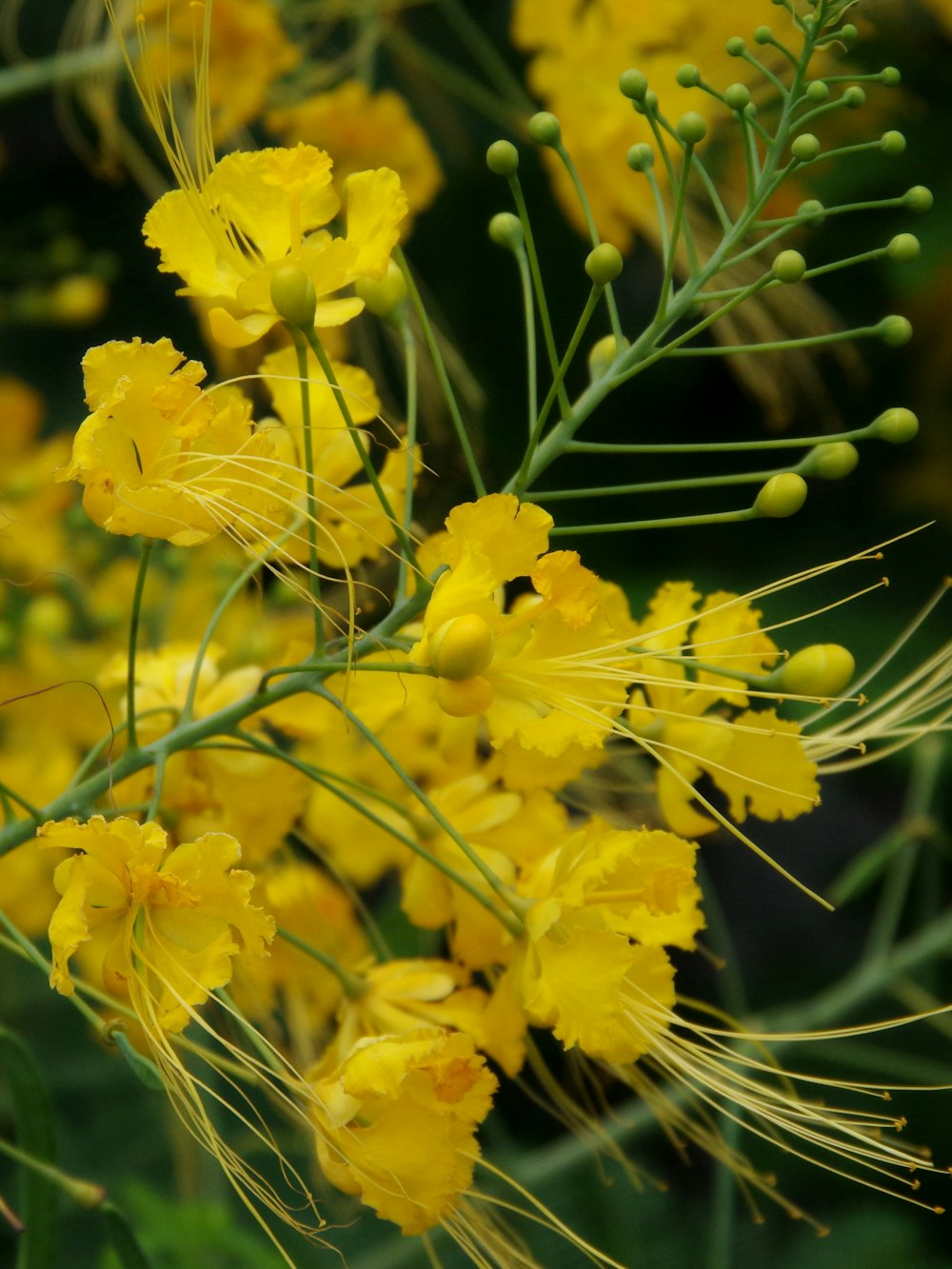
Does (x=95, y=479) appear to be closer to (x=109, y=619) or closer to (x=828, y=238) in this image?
→ (x=109, y=619)

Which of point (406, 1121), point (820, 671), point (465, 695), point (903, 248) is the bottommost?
point (406, 1121)

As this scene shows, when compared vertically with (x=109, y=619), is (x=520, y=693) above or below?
above

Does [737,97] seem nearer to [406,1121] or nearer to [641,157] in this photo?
[641,157]

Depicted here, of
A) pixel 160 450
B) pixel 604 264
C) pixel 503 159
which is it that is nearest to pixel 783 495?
pixel 604 264

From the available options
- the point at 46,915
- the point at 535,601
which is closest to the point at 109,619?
the point at 46,915

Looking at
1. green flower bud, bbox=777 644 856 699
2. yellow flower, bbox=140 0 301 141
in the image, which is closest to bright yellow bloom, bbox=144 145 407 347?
green flower bud, bbox=777 644 856 699

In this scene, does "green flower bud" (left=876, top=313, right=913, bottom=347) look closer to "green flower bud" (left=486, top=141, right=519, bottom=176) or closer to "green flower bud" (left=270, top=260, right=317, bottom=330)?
"green flower bud" (left=486, top=141, right=519, bottom=176)
